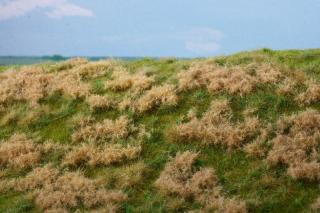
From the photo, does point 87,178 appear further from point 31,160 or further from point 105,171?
point 31,160

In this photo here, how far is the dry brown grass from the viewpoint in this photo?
1670cm

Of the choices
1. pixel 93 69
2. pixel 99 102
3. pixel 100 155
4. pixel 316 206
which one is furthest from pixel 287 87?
pixel 93 69

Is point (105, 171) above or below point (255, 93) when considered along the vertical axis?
below

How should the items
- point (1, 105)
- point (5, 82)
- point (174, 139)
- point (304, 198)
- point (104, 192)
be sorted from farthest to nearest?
point (5, 82) → point (1, 105) → point (174, 139) → point (104, 192) → point (304, 198)

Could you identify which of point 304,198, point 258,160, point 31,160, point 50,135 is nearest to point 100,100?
point 50,135

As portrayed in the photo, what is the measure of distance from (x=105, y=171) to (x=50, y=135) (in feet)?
11.4

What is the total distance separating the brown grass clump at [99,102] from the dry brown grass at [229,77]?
2.49 m

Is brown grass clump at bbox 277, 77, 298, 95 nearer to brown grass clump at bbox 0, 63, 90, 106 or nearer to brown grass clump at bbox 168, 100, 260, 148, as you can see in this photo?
brown grass clump at bbox 168, 100, 260, 148

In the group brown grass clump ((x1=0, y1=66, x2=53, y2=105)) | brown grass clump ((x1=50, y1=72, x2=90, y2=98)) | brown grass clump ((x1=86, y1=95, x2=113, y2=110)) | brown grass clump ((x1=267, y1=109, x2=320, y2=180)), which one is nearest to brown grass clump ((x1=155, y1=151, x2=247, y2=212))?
brown grass clump ((x1=267, y1=109, x2=320, y2=180))

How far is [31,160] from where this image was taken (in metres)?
14.6

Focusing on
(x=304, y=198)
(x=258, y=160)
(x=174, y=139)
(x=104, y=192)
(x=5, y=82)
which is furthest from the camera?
(x=5, y=82)

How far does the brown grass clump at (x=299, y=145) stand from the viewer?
39.4 feet

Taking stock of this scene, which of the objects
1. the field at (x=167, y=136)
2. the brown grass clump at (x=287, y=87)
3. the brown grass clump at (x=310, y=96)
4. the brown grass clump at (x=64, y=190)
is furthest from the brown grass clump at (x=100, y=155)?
the brown grass clump at (x=310, y=96)

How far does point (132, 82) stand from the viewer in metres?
18.4
